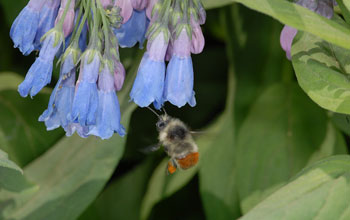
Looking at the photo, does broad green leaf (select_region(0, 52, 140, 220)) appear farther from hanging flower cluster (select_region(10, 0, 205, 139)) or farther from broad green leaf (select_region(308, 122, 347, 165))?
broad green leaf (select_region(308, 122, 347, 165))

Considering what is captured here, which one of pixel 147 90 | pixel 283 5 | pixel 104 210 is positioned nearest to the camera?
pixel 283 5

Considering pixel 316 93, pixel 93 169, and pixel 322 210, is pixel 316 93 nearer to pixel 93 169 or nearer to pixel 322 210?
pixel 322 210

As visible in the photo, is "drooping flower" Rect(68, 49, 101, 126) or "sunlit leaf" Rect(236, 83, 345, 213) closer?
"drooping flower" Rect(68, 49, 101, 126)

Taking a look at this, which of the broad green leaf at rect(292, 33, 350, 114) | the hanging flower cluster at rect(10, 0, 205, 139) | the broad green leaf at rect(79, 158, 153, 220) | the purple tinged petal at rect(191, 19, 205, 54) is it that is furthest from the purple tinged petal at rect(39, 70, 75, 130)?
the broad green leaf at rect(79, 158, 153, 220)

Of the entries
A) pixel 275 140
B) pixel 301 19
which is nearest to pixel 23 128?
pixel 275 140

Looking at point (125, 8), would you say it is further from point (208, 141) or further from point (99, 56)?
point (208, 141)

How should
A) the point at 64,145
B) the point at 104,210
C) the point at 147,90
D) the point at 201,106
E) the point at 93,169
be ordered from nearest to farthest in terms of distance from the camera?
the point at 147,90
the point at 93,169
the point at 64,145
the point at 104,210
the point at 201,106

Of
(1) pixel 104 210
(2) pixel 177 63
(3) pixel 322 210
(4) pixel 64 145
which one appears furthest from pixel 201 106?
(3) pixel 322 210
